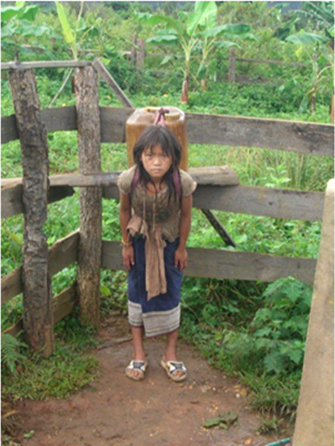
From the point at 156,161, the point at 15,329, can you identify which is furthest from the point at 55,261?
the point at 156,161

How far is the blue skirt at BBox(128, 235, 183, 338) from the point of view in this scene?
3.55 metres

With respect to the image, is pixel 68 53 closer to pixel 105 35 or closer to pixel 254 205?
pixel 105 35

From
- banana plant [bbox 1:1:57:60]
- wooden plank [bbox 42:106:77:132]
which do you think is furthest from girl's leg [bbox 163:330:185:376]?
banana plant [bbox 1:1:57:60]

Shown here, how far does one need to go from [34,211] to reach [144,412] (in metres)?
1.29

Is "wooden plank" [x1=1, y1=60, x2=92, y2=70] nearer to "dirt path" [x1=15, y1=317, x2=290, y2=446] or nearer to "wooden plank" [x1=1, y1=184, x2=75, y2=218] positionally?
"wooden plank" [x1=1, y1=184, x2=75, y2=218]

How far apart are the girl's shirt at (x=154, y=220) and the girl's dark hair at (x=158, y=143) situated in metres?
0.07

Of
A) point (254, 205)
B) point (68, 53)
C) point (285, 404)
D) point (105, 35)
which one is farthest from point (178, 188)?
point (105, 35)

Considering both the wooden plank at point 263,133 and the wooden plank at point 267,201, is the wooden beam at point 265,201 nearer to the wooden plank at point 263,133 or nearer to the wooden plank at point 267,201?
the wooden plank at point 267,201

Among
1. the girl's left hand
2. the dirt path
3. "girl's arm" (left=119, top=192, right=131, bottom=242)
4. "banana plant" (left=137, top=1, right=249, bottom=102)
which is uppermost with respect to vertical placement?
"banana plant" (left=137, top=1, right=249, bottom=102)

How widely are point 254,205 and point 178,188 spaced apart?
2.29ft

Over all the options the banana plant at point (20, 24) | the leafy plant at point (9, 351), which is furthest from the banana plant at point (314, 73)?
the leafy plant at point (9, 351)

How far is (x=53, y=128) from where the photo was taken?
3631 millimetres

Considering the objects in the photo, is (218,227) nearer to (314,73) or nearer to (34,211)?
(34,211)

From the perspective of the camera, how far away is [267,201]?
3803mm
